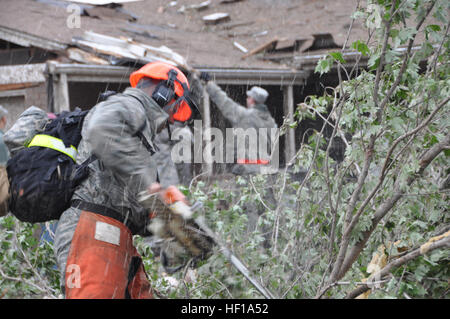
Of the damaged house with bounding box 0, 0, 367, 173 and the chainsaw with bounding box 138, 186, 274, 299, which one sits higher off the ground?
the chainsaw with bounding box 138, 186, 274, 299

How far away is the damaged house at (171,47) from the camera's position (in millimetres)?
8078

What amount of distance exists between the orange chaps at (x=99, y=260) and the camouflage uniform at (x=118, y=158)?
0.31 ft

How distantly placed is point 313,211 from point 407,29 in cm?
142

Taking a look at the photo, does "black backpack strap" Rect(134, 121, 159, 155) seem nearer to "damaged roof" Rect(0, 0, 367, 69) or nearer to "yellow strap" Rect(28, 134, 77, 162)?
"yellow strap" Rect(28, 134, 77, 162)

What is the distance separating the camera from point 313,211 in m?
3.54

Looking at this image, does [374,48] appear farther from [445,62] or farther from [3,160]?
[3,160]

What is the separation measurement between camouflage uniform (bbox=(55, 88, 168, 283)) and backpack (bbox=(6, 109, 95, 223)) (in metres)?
0.07

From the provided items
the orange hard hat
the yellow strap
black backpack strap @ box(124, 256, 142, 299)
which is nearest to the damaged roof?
the orange hard hat

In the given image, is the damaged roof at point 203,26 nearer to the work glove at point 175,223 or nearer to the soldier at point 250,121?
the soldier at point 250,121

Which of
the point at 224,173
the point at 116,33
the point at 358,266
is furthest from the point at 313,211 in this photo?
the point at 116,33

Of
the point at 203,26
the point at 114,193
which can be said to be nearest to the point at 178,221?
the point at 114,193

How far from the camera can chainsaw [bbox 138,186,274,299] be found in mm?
2588

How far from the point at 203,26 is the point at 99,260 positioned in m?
10.4

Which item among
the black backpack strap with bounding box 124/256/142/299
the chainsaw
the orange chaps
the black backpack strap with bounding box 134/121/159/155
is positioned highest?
A: the black backpack strap with bounding box 134/121/159/155
